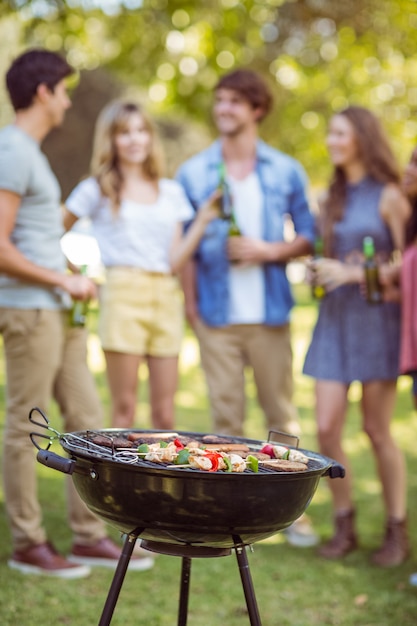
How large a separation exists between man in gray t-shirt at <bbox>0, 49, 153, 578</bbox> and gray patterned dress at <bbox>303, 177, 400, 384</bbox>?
49.6 inches

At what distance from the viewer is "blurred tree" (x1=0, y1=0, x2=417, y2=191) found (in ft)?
25.0

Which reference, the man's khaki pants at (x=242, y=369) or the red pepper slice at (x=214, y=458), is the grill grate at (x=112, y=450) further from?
the man's khaki pants at (x=242, y=369)

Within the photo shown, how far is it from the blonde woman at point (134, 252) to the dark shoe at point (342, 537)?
40.2 inches

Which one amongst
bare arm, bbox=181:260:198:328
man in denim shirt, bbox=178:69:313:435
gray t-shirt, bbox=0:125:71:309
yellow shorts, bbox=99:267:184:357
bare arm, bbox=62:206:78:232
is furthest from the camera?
bare arm, bbox=181:260:198:328

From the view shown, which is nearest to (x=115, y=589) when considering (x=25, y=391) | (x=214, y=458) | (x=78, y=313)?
(x=214, y=458)

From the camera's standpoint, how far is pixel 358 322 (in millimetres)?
4527

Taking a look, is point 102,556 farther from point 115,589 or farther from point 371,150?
point 371,150

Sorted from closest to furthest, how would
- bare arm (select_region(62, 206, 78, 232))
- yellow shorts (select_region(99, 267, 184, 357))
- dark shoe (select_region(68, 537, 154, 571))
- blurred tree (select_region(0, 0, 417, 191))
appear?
dark shoe (select_region(68, 537, 154, 571))
yellow shorts (select_region(99, 267, 184, 357))
bare arm (select_region(62, 206, 78, 232))
blurred tree (select_region(0, 0, 417, 191))

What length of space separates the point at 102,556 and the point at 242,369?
1.26 m

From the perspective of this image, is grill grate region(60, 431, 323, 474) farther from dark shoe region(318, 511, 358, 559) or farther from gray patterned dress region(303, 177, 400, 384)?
dark shoe region(318, 511, 358, 559)

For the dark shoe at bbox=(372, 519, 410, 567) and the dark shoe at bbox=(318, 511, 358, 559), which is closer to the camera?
the dark shoe at bbox=(372, 519, 410, 567)

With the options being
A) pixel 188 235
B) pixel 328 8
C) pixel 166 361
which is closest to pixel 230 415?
pixel 166 361

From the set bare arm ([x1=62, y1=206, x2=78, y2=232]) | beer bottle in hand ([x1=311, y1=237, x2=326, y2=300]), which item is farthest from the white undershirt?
bare arm ([x1=62, y1=206, x2=78, y2=232])

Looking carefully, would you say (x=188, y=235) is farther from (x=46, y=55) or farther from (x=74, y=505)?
(x=74, y=505)
